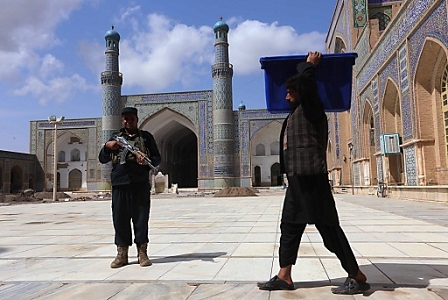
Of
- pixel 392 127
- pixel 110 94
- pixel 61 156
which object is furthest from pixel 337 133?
pixel 61 156

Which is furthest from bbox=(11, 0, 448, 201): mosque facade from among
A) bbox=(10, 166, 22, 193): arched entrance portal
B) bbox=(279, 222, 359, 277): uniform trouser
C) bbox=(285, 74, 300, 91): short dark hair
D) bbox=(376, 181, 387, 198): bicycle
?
bbox=(279, 222, 359, 277): uniform trouser

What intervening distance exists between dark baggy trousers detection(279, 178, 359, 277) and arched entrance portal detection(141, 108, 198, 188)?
24.9 m

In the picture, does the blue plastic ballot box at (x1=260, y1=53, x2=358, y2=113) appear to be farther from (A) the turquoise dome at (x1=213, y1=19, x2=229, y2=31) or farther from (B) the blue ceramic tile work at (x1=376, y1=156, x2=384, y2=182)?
(A) the turquoise dome at (x1=213, y1=19, x2=229, y2=31)

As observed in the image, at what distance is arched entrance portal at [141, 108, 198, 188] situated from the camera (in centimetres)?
2767

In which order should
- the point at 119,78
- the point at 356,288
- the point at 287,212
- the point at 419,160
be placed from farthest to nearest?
the point at 119,78
the point at 419,160
the point at 287,212
the point at 356,288

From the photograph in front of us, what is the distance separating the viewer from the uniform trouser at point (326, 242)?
195cm

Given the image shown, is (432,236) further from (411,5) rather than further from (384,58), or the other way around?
(384,58)

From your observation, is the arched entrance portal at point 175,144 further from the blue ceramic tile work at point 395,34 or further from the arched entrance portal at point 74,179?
the blue ceramic tile work at point 395,34

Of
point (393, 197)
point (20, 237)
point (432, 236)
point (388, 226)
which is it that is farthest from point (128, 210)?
point (393, 197)

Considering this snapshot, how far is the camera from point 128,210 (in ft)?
8.91

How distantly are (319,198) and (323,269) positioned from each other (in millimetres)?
683

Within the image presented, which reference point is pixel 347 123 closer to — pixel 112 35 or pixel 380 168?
pixel 380 168

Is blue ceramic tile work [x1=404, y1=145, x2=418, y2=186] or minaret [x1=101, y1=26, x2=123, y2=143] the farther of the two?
minaret [x1=101, y1=26, x2=123, y2=143]

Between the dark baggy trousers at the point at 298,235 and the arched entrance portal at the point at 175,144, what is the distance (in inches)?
982
